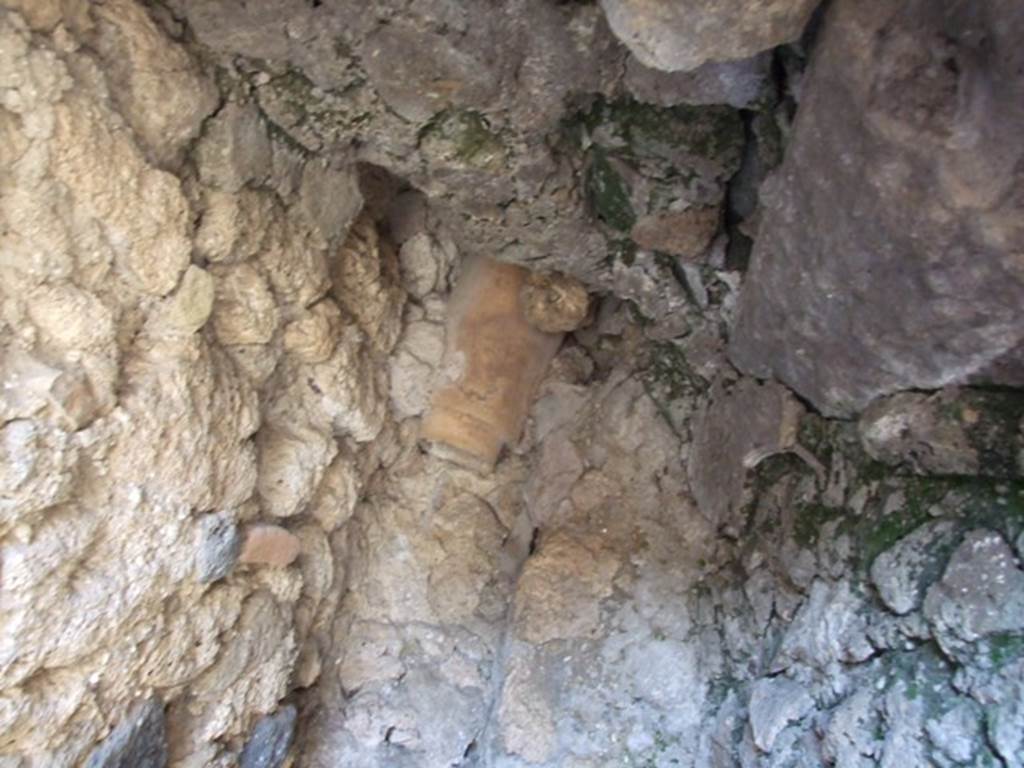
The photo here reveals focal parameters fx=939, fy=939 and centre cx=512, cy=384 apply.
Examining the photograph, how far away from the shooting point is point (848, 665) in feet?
3.76

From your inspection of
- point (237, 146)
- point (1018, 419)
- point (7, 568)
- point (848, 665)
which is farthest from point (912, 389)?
point (7, 568)

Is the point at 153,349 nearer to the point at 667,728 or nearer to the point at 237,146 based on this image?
the point at 237,146

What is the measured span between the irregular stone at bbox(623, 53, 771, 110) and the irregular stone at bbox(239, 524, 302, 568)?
825mm

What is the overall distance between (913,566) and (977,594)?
10cm

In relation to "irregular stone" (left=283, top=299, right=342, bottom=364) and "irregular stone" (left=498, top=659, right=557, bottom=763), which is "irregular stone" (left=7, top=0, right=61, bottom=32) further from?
"irregular stone" (left=498, top=659, right=557, bottom=763)

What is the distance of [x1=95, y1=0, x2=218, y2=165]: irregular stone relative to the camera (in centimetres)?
107

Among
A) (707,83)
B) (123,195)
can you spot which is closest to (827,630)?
(707,83)

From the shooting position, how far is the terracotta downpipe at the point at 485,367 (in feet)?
5.60

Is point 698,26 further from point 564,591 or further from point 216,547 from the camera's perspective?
point 564,591

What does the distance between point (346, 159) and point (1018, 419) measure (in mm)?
936

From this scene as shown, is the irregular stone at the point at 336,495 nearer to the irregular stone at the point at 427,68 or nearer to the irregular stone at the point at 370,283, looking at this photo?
the irregular stone at the point at 370,283

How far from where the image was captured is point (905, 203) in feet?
2.92

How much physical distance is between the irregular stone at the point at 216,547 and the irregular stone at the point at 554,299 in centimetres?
64

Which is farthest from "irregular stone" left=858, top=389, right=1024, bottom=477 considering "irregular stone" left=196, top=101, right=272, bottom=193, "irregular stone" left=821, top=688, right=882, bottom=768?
"irregular stone" left=196, top=101, right=272, bottom=193
